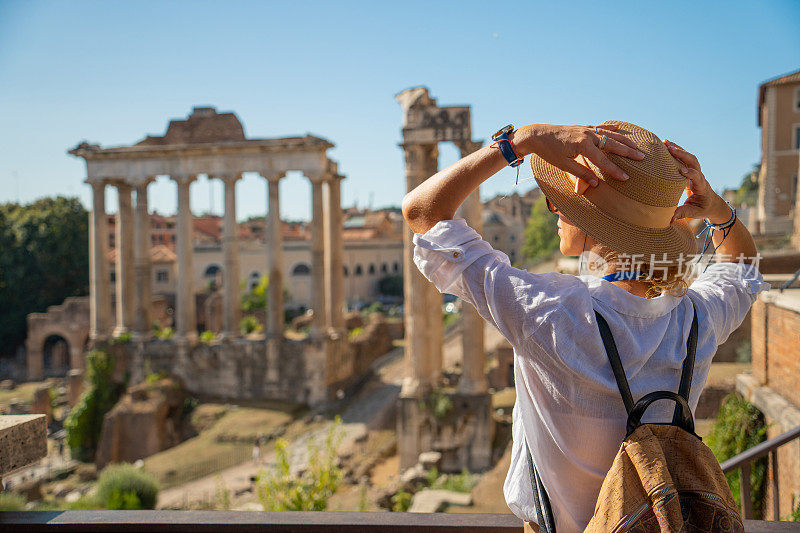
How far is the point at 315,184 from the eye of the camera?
22203 millimetres

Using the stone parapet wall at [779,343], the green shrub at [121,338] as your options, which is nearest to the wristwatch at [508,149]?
the stone parapet wall at [779,343]

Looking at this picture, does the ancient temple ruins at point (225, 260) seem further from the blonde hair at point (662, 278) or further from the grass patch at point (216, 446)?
the blonde hair at point (662, 278)

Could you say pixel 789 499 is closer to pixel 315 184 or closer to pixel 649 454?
pixel 649 454

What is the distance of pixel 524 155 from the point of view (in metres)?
1.86

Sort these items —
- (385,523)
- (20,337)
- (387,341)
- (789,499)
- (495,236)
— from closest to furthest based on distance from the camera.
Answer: (385,523)
(789,499)
(387,341)
(20,337)
(495,236)

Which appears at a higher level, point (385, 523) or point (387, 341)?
point (385, 523)

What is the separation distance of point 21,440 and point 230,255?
2100 cm

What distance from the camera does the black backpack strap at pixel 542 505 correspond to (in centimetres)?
191

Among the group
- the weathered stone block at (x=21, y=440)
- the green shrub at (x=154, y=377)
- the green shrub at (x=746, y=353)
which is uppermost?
the weathered stone block at (x=21, y=440)

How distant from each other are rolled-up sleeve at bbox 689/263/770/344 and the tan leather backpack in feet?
1.45

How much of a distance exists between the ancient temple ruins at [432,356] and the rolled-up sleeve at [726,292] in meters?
11.4

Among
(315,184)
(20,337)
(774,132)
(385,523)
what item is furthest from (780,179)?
(20,337)

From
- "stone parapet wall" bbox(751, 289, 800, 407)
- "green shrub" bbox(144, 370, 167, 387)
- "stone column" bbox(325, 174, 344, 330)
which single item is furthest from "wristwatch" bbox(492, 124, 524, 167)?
"green shrub" bbox(144, 370, 167, 387)

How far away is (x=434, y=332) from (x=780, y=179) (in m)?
26.5
